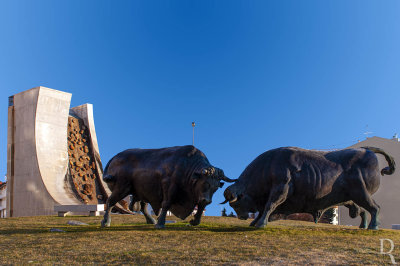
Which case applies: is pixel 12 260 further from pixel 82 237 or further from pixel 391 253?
pixel 391 253

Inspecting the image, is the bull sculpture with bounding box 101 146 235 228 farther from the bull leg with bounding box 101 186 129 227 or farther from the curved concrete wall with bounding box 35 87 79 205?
the curved concrete wall with bounding box 35 87 79 205

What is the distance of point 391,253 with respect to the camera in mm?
5605

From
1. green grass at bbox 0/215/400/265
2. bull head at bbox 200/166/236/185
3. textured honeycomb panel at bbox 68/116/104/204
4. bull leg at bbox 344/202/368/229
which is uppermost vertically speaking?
textured honeycomb panel at bbox 68/116/104/204

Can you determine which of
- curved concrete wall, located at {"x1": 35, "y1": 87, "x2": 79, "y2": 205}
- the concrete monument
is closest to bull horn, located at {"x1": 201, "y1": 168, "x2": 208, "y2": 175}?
the concrete monument

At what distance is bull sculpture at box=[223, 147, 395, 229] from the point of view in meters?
8.27

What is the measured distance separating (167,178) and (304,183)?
3132 millimetres

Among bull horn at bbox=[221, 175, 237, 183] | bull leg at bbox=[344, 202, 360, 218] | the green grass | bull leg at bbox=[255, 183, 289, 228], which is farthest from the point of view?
bull leg at bbox=[344, 202, 360, 218]

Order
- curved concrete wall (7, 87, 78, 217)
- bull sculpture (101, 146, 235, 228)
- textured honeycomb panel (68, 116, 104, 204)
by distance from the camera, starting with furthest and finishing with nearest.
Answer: textured honeycomb panel (68, 116, 104, 204), curved concrete wall (7, 87, 78, 217), bull sculpture (101, 146, 235, 228)

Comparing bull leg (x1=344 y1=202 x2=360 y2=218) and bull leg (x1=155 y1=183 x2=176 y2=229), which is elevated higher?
bull leg (x1=155 y1=183 x2=176 y2=229)

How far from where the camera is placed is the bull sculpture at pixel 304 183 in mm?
8266

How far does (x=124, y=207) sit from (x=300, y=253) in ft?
70.7

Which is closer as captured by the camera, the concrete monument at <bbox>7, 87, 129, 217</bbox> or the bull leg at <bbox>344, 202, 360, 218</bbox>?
the bull leg at <bbox>344, 202, 360, 218</bbox>

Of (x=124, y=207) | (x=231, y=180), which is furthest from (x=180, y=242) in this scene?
(x=124, y=207)

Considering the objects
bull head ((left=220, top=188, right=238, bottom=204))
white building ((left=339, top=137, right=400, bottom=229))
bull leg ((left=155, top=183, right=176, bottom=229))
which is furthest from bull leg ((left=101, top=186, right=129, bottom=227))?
white building ((left=339, top=137, right=400, bottom=229))
